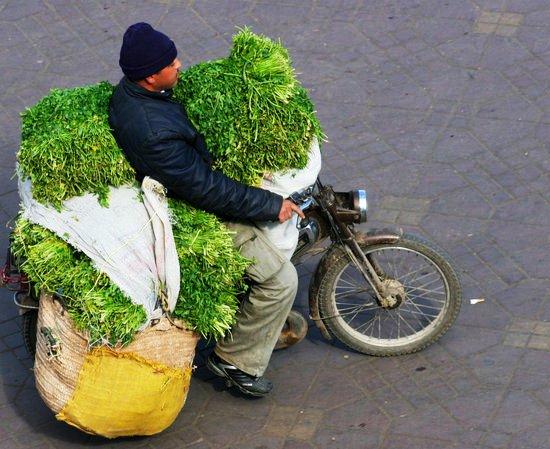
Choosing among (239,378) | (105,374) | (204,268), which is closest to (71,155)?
(204,268)

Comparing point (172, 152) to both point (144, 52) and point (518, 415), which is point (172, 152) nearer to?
point (144, 52)

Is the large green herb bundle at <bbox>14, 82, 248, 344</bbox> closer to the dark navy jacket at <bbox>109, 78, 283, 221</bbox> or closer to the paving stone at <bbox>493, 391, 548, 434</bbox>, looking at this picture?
→ the dark navy jacket at <bbox>109, 78, 283, 221</bbox>

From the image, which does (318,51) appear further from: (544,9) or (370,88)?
(544,9)

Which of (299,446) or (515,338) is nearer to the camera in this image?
(299,446)

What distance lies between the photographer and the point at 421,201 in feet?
26.0

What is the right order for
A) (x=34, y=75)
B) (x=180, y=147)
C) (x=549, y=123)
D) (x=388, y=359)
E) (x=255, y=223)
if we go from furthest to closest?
(x=34, y=75)
(x=549, y=123)
(x=388, y=359)
(x=255, y=223)
(x=180, y=147)

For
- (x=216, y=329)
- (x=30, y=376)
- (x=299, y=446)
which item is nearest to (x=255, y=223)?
(x=216, y=329)

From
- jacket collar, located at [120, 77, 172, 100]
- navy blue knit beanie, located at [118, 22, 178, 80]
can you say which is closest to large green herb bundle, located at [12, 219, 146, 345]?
jacket collar, located at [120, 77, 172, 100]

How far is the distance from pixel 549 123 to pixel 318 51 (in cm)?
197

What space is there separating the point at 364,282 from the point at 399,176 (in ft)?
4.54

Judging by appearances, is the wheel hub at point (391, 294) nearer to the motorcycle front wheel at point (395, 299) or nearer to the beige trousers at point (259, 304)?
the motorcycle front wheel at point (395, 299)

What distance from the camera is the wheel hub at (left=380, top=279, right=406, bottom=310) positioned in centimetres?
664

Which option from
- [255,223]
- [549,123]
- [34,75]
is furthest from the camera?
[34,75]

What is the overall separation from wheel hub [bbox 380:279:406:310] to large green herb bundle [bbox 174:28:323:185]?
1.09 m
